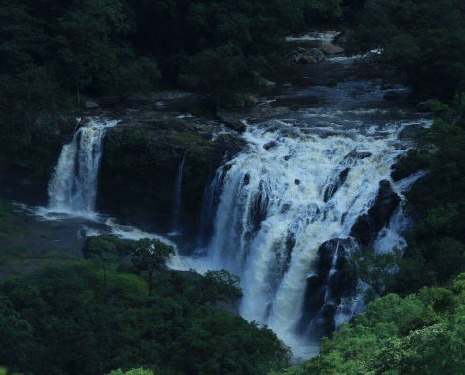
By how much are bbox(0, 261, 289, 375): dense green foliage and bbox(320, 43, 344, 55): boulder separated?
27132 mm

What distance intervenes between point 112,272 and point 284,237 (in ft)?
23.2

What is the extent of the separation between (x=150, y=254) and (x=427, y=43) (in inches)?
784

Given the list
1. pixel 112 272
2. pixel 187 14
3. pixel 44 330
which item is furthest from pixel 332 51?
pixel 44 330

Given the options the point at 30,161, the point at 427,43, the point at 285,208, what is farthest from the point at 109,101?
the point at 427,43

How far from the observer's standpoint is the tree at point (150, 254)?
3747 cm

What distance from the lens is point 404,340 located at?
2200 centimetres

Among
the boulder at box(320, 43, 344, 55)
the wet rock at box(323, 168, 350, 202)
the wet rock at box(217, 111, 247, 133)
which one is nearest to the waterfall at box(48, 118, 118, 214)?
the wet rock at box(217, 111, 247, 133)

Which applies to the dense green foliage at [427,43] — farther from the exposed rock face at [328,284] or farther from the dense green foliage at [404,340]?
the dense green foliage at [404,340]

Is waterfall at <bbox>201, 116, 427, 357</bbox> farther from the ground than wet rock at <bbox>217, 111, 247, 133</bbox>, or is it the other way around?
wet rock at <bbox>217, 111, 247, 133</bbox>

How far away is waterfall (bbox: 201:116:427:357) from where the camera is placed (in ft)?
130

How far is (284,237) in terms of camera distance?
136 feet

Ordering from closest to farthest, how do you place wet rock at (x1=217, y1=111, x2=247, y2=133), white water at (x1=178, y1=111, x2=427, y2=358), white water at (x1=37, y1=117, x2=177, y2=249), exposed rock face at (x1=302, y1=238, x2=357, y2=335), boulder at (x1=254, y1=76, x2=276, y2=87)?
exposed rock face at (x1=302, y1=238, x2=357, y2=335) → white water at (x1=178, y1=111, x2=427, y2=358) → wet rock at (x1=217, y1=111, x2=247, y2=133) → white water at (x1=37, y1=117, x2=177, y2=249) → boulder at (x1=254, y1=76, x2=276, y2=87)

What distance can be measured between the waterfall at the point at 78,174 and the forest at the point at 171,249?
1296 millimetres

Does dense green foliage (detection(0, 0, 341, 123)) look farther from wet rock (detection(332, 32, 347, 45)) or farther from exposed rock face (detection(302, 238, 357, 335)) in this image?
exposed rock face (detection(302, 238, 357, 335))
